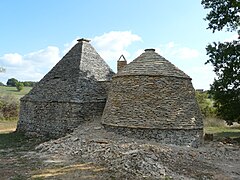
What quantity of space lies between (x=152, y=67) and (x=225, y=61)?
6.44 meters

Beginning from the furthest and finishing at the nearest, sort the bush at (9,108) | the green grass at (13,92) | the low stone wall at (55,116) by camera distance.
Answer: the green grass at (13,92) < the bush at (9,108) < the low stone wall at (55,116)

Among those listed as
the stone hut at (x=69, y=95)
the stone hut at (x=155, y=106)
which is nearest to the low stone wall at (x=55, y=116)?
the stone hut at (x=69, y=95)

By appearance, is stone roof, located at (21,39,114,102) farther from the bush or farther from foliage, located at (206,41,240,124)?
the bush

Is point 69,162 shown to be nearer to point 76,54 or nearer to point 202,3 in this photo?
point 76,54

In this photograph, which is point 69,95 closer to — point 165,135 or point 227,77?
point 165,135

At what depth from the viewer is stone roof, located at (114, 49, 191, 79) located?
1744cm

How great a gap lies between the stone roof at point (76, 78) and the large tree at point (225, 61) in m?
8.52

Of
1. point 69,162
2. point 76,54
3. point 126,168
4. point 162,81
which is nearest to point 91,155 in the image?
point 69,162

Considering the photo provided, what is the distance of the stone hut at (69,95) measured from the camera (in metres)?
20.3

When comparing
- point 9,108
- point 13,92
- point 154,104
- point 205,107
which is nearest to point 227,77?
point 154,104

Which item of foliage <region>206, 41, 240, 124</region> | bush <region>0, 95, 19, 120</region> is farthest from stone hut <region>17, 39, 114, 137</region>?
bush <region>0, 95, 19, 120</region>

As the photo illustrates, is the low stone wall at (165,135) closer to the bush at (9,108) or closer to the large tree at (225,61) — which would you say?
the large tree at (225,61)

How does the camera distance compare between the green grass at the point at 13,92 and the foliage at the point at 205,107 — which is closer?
the foliage at the point at 205,107

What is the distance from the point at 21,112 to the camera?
2411 cm
